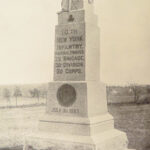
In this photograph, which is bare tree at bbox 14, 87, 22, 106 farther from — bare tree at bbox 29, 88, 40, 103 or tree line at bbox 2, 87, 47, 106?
bare tree at bbox 29, 88, 40, 103

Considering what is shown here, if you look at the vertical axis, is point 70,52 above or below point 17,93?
above

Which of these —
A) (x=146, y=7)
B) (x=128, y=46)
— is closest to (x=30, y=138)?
(x=128, y=46)

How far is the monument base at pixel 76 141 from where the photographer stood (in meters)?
5.86

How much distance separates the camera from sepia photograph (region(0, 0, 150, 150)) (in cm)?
636

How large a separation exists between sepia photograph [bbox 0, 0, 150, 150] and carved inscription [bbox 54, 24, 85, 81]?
0.02 meters

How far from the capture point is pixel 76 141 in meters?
5.94

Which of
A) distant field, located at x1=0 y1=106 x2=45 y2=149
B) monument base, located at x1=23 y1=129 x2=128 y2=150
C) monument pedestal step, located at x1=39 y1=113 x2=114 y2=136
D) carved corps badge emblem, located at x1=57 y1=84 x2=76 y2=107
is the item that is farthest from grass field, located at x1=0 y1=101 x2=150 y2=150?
carved corps badge emblem, located at x1=57 y1=84 x2=76 y2=107

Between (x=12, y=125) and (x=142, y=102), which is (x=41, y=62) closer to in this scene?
(x=12, y=125)

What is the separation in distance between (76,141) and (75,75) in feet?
4.24

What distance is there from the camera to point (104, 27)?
877 centimetres

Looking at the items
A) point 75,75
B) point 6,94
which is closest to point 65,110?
point 75,75

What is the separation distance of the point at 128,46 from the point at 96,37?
2.06 metres

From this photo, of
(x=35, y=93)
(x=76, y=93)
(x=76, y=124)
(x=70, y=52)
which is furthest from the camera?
(x=35, y=93)

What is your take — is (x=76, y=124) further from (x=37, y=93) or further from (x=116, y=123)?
(x=37, y=93)
